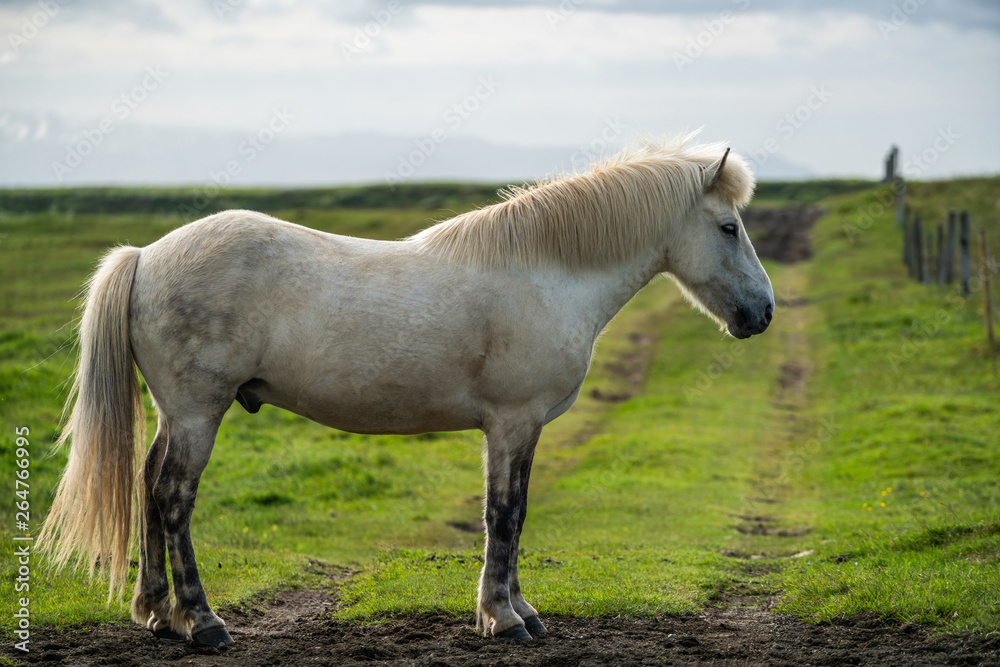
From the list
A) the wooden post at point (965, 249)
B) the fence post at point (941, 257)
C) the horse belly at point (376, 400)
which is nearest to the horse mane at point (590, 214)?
the horse belly at point (376, 400)

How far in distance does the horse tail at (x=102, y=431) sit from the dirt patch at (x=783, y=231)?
1172 inches

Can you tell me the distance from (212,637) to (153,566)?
2.07 feet

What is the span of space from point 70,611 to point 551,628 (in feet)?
11.0

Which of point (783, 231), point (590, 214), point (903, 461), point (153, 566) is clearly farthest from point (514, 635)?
point (783, 231)

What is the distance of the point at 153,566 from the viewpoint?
556 cm

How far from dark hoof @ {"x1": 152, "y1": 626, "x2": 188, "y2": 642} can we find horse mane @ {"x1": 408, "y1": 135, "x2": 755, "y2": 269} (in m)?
3.03

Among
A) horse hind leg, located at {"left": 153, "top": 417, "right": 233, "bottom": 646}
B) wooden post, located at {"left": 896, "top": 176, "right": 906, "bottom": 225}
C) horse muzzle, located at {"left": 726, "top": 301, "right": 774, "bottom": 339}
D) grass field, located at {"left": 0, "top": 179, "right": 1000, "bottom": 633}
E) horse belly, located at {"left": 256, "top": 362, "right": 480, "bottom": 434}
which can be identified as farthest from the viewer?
wooden post, located at {"left": 896, "top": 176, "right": 906, "bottom": 225}

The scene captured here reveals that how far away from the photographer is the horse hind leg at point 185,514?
532 cm

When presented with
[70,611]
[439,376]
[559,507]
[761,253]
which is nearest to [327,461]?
[559,507]

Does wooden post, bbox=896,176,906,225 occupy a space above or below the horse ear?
above

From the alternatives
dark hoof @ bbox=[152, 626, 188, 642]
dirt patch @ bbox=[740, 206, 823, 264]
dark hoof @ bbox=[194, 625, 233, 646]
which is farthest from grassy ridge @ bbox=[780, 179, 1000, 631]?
dirt patch @ bbox=[740, 206, 823, 264]

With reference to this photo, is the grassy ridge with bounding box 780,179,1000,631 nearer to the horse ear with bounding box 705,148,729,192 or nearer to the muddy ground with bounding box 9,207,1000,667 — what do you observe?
the muddy ground with bounding box 9,207,1000,667

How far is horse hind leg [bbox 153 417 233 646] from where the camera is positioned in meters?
5.32

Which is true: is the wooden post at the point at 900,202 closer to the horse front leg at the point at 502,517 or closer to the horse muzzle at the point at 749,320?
the horse muzzle at the point at 749,320
